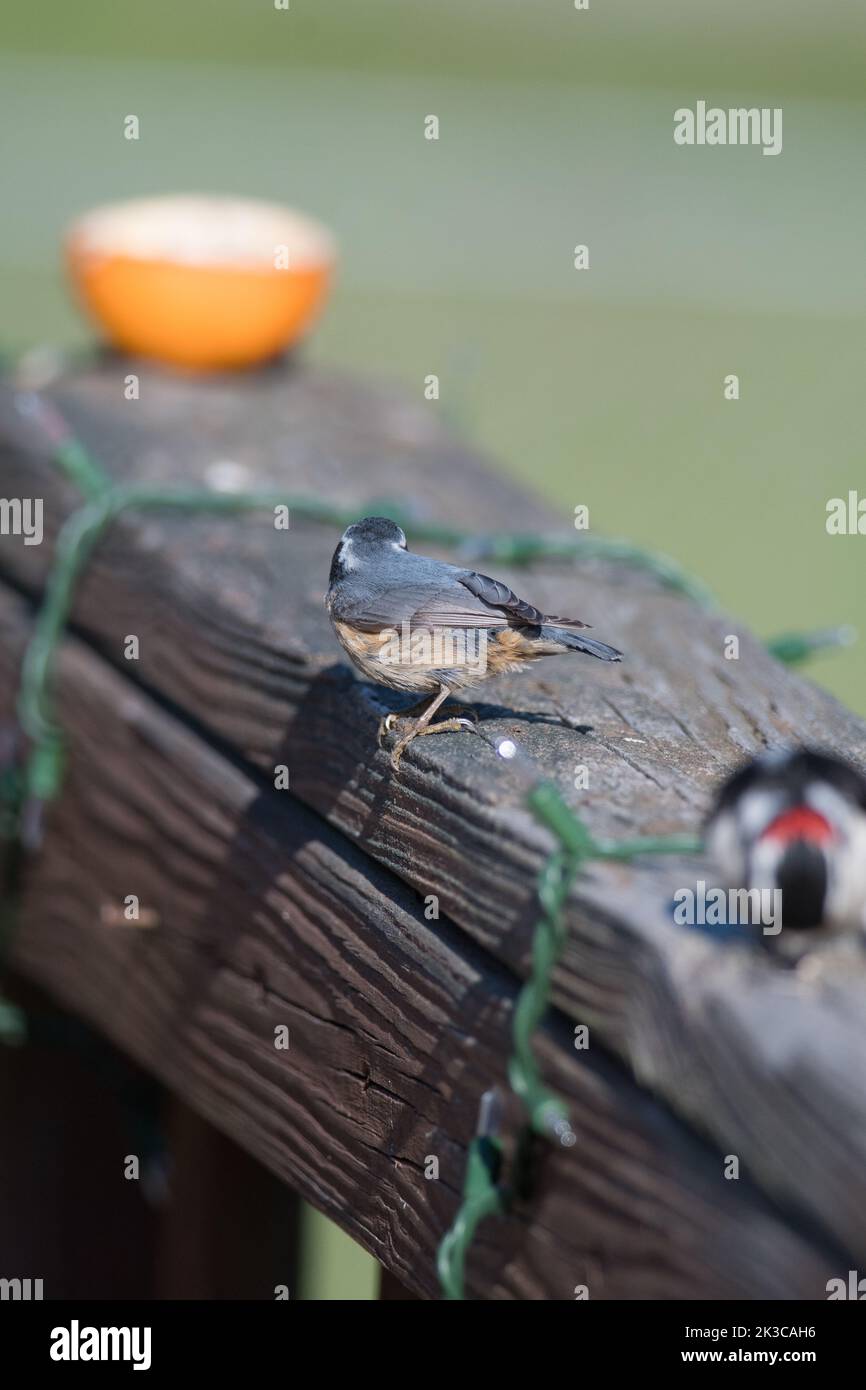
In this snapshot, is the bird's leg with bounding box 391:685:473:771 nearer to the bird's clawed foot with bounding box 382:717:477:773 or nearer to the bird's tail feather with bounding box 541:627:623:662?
the bird's clawed foot with bounding box 382:717:477:773

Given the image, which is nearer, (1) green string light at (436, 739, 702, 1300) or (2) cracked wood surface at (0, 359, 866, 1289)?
(2) cracked wood surface at (0, 359, 866, 1289)

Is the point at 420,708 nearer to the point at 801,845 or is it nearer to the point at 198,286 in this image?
the point at 801,845

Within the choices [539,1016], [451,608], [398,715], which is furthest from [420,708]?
[539,1016]

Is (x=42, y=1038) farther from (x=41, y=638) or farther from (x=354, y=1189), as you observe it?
(x=354, y=1189)

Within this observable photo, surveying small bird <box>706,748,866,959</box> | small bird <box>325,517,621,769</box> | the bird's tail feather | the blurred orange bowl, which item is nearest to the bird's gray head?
small bird <box>325,517,621,769</box>

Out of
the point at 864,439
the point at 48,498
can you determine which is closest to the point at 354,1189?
the point at 48,498

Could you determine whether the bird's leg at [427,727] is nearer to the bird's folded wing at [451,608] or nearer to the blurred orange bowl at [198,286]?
the bird's folded wing at [451,608]
